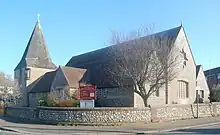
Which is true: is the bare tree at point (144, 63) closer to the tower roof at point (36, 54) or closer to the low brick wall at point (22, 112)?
the low brick wall at point (22, 112)

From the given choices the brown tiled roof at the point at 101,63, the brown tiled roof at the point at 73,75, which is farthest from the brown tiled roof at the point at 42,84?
the brown tiled roof at the point at 73,75

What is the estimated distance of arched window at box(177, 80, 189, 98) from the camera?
43.3m

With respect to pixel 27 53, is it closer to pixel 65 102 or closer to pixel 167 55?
pixel 65 102

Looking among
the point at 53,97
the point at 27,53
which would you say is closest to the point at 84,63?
the point at 27,53

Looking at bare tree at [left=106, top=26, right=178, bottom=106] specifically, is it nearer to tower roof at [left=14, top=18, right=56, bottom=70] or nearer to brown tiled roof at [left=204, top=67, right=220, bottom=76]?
tower roof at [left=14, top=18, right=56, bottom=70]

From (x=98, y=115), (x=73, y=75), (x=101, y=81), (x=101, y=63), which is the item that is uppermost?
(x=101, y=63)

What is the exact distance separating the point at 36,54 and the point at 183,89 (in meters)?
31.0

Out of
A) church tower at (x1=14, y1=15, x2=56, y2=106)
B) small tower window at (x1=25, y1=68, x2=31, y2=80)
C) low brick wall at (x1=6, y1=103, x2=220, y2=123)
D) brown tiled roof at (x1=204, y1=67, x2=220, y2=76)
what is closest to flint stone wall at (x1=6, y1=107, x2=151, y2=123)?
low brick wall at (x1=6, y1=103, x2=220, y2=123)

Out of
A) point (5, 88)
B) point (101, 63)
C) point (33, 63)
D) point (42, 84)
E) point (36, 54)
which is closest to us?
point (101, 63)

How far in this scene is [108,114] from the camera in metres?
25.4

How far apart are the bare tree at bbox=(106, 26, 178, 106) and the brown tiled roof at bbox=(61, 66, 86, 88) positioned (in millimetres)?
9269

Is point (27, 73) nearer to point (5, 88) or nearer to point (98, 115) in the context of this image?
point (5, 88)

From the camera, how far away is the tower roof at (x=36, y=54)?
6038 centimetres

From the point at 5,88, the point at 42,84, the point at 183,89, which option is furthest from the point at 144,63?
the point at 5,88
